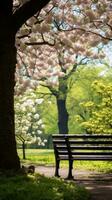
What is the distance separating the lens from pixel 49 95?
6919cm

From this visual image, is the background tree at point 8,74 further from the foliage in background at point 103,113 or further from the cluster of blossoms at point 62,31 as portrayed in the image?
the cluster of blossoms at point 62,31

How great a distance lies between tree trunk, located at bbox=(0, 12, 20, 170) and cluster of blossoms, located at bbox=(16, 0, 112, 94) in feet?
31.6

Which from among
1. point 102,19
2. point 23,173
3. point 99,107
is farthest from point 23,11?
point 102,19

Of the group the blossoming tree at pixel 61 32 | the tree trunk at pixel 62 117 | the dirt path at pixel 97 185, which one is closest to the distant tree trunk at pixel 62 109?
the tree trunk at pixel 62 117

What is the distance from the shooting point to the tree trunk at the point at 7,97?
1234 centimetres

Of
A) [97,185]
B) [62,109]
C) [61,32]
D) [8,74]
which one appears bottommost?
[97,185]

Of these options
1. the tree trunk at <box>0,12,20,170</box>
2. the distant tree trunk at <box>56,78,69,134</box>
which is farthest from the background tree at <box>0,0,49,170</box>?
the distant tree trunk at <box>56,78,69,134</box>

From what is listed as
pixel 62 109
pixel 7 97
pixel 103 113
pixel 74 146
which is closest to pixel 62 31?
pixel 103 113

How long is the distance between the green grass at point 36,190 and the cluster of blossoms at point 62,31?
12.2 metres

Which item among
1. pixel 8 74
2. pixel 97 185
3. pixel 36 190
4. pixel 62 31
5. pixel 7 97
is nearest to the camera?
pixel 36 190

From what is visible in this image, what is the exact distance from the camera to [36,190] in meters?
9.52

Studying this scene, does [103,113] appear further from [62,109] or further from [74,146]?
[62,109]

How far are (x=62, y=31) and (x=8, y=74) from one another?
12856 millimetres

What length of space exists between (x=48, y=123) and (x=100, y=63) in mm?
13067
